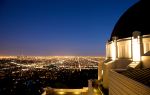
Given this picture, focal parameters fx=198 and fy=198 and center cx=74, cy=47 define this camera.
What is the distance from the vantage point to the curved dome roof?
61.0 ft

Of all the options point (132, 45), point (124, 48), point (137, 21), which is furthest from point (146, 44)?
point (124, 48)

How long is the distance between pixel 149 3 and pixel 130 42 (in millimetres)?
4344

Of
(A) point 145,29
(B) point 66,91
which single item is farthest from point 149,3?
(B) point 66,91

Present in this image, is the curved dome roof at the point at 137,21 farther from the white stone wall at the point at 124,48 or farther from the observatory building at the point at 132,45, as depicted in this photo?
the white stone wall at the point at 124,48

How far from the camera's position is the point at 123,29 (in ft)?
72.1

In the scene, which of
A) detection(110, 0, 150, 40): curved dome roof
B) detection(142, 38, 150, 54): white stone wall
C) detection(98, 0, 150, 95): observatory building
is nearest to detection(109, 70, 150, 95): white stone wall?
detection(98, 0, 150, 95): observatory building

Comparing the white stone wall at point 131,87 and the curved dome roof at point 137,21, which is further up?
the curved dome roof at point 137,21

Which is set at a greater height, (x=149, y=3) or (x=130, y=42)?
(x=149, y=3)

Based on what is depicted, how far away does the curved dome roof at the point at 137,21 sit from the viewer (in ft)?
61.0

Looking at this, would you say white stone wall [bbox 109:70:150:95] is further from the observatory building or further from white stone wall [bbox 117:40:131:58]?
white stone wall [bbox 117:40:131:58]

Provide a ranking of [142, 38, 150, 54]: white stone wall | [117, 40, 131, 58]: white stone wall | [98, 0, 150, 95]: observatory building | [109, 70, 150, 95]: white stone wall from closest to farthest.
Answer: [109, 70, 150, 95]: white stone wall → [98, 0, 150, 95]: observatory building → [142, 38, 150, 54]: white stone wall → [117, 40, 131, 58]: white stone wall

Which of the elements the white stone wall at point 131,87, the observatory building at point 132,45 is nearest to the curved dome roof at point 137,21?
the observatory building at point 132,45

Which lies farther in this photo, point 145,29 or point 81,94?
point 81,94

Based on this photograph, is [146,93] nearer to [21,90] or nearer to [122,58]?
[122,58]
